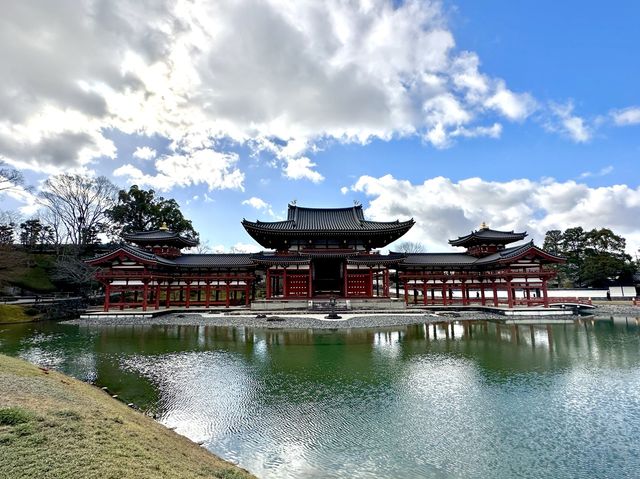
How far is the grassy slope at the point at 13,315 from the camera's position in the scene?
23.5 meters

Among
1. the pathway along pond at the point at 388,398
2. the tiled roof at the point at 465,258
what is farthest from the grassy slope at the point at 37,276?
the tiled roof at the point at 465,258

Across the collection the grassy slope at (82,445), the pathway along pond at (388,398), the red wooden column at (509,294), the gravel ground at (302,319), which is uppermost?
the red wooden column at (509,294)

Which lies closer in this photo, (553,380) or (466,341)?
(553,380)

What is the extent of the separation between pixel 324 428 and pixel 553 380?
7.12 m

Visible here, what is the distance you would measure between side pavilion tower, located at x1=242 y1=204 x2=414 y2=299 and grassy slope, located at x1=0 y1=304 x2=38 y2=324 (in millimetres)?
16872

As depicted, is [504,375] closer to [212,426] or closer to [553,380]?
[553,380]

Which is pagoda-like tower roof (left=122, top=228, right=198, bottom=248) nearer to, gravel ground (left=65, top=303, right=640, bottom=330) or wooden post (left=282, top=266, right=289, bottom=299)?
gravel ground (left=65, top=303, right=640, bottom=330)

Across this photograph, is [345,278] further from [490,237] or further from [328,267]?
[490,237]

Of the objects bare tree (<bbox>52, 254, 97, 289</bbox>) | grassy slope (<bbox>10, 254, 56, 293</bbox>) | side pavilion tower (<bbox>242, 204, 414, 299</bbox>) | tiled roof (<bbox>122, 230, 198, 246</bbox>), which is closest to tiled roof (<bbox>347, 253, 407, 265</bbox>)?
side pavilion tower (<bbox>242, 204, 414, 299</bbox>)

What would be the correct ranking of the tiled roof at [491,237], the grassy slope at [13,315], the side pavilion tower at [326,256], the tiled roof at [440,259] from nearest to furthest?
the grassy slope at [13,315], the side pavilion tower at [326,256], the tiled roof at [440,259], the tiled roof at [491,237]

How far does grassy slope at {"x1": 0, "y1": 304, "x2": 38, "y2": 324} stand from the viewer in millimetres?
23453

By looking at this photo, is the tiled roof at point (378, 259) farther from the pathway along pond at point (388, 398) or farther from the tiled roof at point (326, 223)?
the pathway along pond at point (388, 398)

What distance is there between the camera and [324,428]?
6.42m

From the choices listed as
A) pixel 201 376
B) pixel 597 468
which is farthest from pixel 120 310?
pixel 597 468
